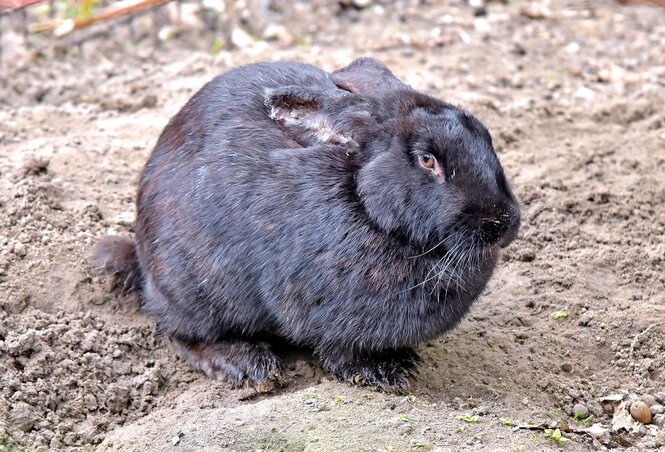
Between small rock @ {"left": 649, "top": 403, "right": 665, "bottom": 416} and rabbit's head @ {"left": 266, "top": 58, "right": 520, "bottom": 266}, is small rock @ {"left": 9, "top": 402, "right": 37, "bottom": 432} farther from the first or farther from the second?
small rock @ {"left": 649, "top": 403, "right": 665, "bottom": 416}

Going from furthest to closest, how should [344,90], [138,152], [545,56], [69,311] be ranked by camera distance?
[545,56] → [138,152] → [69,311] → [344,90]

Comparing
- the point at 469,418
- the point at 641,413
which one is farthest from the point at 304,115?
the point at 641,413

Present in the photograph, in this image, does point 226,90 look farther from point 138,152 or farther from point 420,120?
point 138,152

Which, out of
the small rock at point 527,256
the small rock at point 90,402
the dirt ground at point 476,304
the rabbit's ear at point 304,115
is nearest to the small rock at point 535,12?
the dirt ground at point 476,304

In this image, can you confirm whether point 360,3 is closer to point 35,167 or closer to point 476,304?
point 35,167

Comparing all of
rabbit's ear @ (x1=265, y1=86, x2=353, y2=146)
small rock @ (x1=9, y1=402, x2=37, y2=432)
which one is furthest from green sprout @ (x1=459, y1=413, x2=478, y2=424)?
small rock @ (x1=9, y1=402, x2=37, y2=432)

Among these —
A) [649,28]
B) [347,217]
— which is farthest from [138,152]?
[649,28]

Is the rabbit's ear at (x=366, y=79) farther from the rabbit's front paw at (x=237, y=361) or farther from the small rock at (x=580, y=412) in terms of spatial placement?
the small rock at (x=580, y=412)
